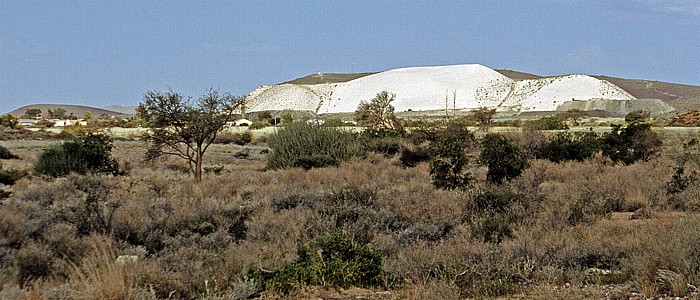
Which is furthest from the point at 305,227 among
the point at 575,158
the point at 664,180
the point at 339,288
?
the point at 575,158

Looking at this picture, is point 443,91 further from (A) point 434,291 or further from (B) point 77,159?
(A) point 434,291

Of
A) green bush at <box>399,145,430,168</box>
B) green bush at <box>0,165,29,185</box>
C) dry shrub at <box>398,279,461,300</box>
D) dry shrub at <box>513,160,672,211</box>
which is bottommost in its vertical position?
green bush at <box>399,145,430,168</box>

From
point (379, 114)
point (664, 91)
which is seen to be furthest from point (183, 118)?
point (664, 91)

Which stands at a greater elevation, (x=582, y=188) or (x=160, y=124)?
(x=160, y=124)

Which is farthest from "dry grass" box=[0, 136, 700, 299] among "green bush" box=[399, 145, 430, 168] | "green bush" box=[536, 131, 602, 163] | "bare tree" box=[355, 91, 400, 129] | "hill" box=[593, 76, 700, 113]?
"hill" box=[593, 76, 700, 113]

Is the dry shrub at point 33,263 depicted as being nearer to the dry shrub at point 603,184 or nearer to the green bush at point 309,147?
the dry shrub at point 603,184

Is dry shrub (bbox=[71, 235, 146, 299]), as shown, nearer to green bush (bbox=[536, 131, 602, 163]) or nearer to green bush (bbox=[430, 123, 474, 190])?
green bush (bbox=[430, 123, 474, 190])

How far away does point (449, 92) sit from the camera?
511ft

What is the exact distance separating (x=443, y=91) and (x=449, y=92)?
321cm

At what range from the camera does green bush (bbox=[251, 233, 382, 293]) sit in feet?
24.0

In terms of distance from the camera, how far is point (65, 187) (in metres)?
16.1

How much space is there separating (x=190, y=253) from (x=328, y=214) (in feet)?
12.8

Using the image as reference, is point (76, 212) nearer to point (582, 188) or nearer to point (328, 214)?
point (328, 214)

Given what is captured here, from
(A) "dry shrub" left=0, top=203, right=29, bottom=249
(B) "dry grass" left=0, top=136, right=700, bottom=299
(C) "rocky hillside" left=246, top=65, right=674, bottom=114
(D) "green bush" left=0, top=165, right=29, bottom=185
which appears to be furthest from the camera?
(C) "rocky hillside" left=246, top=65, right=674, bottom=114
